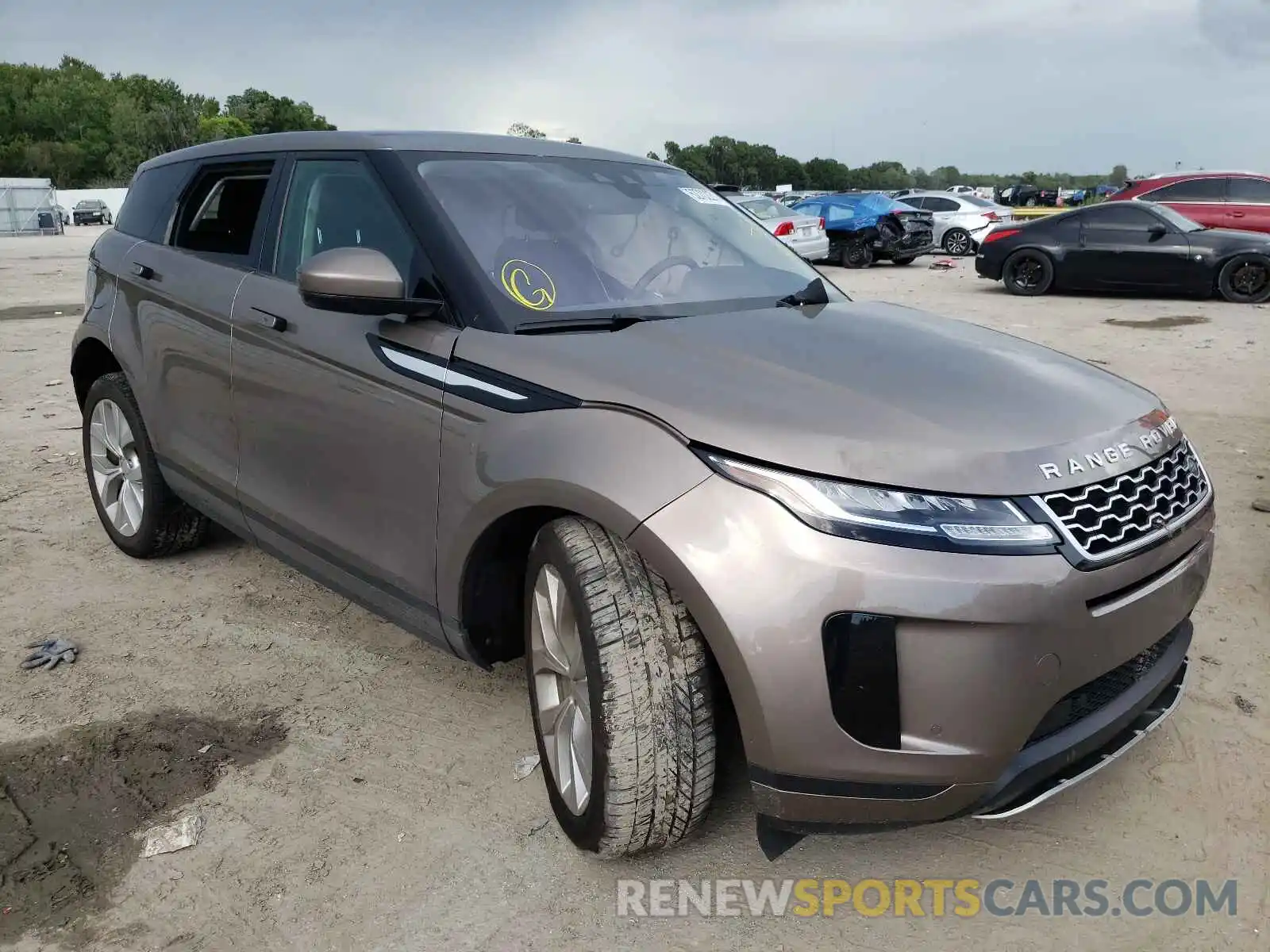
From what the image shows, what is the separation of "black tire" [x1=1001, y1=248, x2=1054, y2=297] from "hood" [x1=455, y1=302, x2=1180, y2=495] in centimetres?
1211

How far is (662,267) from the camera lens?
9.59ft

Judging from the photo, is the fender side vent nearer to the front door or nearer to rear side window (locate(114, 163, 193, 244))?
the front door

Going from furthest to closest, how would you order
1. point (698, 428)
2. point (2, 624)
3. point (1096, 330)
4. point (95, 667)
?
point (1096, 330) < point (2, 624) < point (95, 667) < point (698, 428)

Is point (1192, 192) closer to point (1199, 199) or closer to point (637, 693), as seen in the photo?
point (1199, 199)

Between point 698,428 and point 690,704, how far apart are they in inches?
23.2

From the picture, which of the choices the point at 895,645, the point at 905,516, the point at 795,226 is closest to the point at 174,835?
the point at 895,645

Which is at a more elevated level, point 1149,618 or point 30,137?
point 30,137

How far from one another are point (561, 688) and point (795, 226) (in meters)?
15.6

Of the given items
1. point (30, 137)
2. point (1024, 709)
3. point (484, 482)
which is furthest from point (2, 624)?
point (30, 137)

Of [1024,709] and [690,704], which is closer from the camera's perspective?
[1024,709]

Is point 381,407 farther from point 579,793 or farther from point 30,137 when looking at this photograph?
point 30,137

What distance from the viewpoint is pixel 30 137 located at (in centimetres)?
8944

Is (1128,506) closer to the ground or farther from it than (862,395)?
closer to the ground

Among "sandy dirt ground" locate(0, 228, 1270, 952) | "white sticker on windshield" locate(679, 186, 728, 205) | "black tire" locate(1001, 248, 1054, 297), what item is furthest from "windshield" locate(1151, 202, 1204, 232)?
"white sticker on windshield" locate(679, 186, 728, 205)
